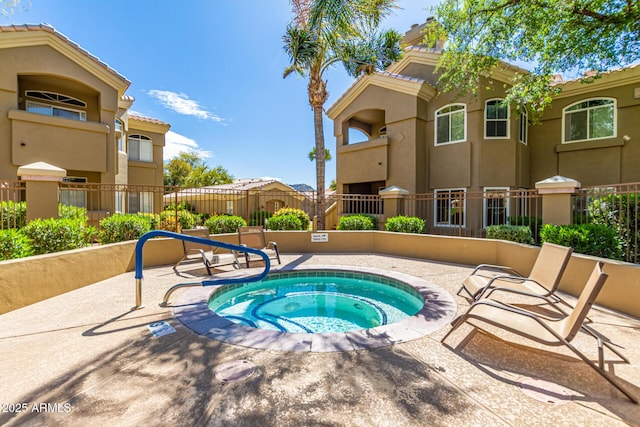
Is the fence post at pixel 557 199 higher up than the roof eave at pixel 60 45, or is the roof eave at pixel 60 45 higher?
the roof eave at pixel 60 45

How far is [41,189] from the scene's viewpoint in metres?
6.70

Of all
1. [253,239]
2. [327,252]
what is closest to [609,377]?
[253,239]

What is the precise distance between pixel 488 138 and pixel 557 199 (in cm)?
709

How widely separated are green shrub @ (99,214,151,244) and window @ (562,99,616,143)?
18957 millimetres

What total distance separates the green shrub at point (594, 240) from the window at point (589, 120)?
10.1m

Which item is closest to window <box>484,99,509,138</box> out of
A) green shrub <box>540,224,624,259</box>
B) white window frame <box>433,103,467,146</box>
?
white window frame <box>433,103,467,146</box>

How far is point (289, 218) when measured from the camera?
1130cm

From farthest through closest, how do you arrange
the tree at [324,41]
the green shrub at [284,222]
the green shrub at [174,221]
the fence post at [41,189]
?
1. the green shrub at [284,222]
2. the tree at [324,41]
3. the green shrub at [174,221]
4. the fence post at [41,189]

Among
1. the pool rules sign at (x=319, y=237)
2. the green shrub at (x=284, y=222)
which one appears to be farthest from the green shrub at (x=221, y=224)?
the pool rules sign at (x=319, y=237)

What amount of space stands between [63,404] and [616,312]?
26.0ft

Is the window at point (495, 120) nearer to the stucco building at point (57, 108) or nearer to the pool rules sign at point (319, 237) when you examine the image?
the pool rules sign at point (319, 237)

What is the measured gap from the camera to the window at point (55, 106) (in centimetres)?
1306

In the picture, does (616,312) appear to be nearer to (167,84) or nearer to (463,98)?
Result: (463,98)

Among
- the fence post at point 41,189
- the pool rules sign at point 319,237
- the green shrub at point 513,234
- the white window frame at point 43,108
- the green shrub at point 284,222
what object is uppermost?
the white window frame at point 43,108
